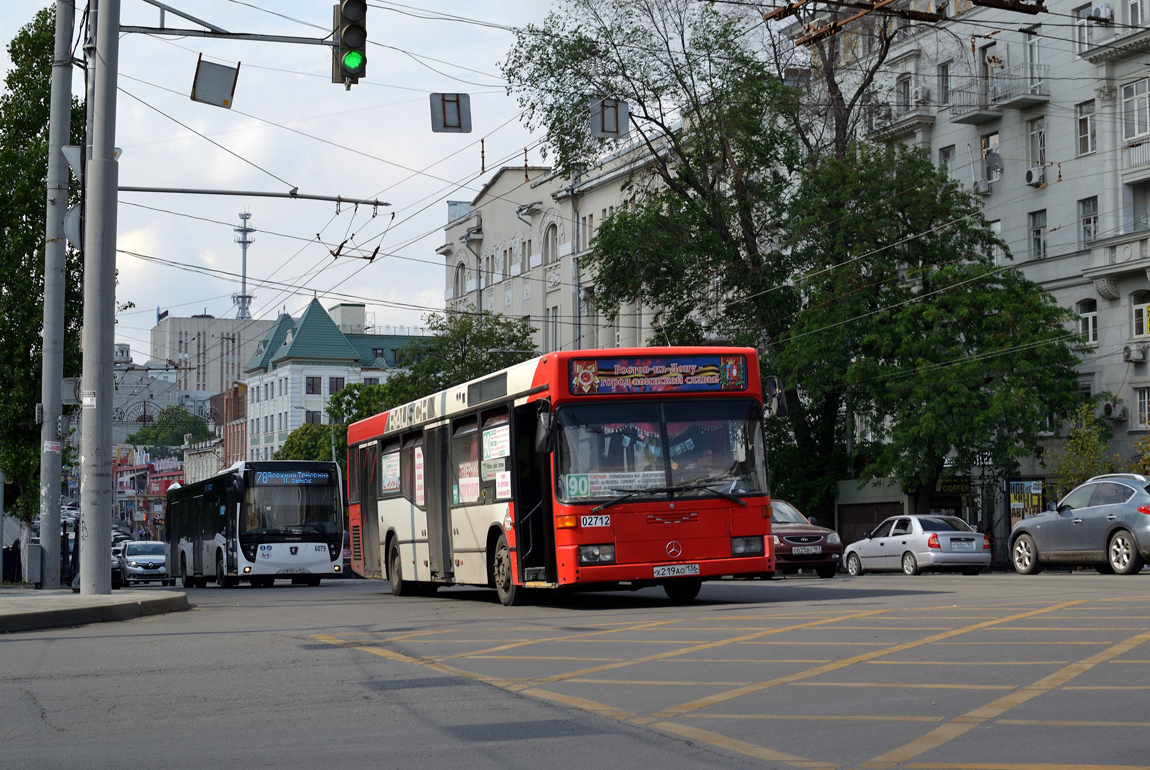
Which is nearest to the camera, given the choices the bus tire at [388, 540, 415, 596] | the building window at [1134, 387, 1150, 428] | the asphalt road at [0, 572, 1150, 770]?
the asphalt road at [0, 572, 1150, 770]

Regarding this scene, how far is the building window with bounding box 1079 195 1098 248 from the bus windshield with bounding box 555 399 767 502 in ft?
106

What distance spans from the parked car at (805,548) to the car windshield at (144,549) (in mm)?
26024

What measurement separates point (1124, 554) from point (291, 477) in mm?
18936

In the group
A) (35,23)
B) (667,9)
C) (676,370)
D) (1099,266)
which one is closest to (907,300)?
(1099,266)

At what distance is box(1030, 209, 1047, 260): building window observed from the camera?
48987 mm

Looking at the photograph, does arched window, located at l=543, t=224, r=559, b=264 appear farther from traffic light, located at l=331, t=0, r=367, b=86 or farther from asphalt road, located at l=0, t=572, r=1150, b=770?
asphalt road, located at l=0, t=572, r=1150, b=770

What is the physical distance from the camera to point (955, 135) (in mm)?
52625

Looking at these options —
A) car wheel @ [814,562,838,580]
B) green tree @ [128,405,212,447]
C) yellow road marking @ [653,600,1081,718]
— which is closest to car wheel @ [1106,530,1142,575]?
car wheel @ [814,562,838,580]

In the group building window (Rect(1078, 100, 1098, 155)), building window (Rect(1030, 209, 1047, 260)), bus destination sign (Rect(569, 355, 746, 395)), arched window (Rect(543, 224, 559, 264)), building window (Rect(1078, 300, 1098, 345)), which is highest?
arched window (Rect(543, 224, 559, 264))

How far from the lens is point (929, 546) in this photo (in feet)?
104

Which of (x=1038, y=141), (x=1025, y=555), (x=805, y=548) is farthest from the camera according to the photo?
(x=1038, y=141)

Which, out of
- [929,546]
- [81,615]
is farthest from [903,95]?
[81,615]

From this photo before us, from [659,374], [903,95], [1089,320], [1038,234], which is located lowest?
[659,374]

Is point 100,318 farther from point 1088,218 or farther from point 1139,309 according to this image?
point 1088,218
